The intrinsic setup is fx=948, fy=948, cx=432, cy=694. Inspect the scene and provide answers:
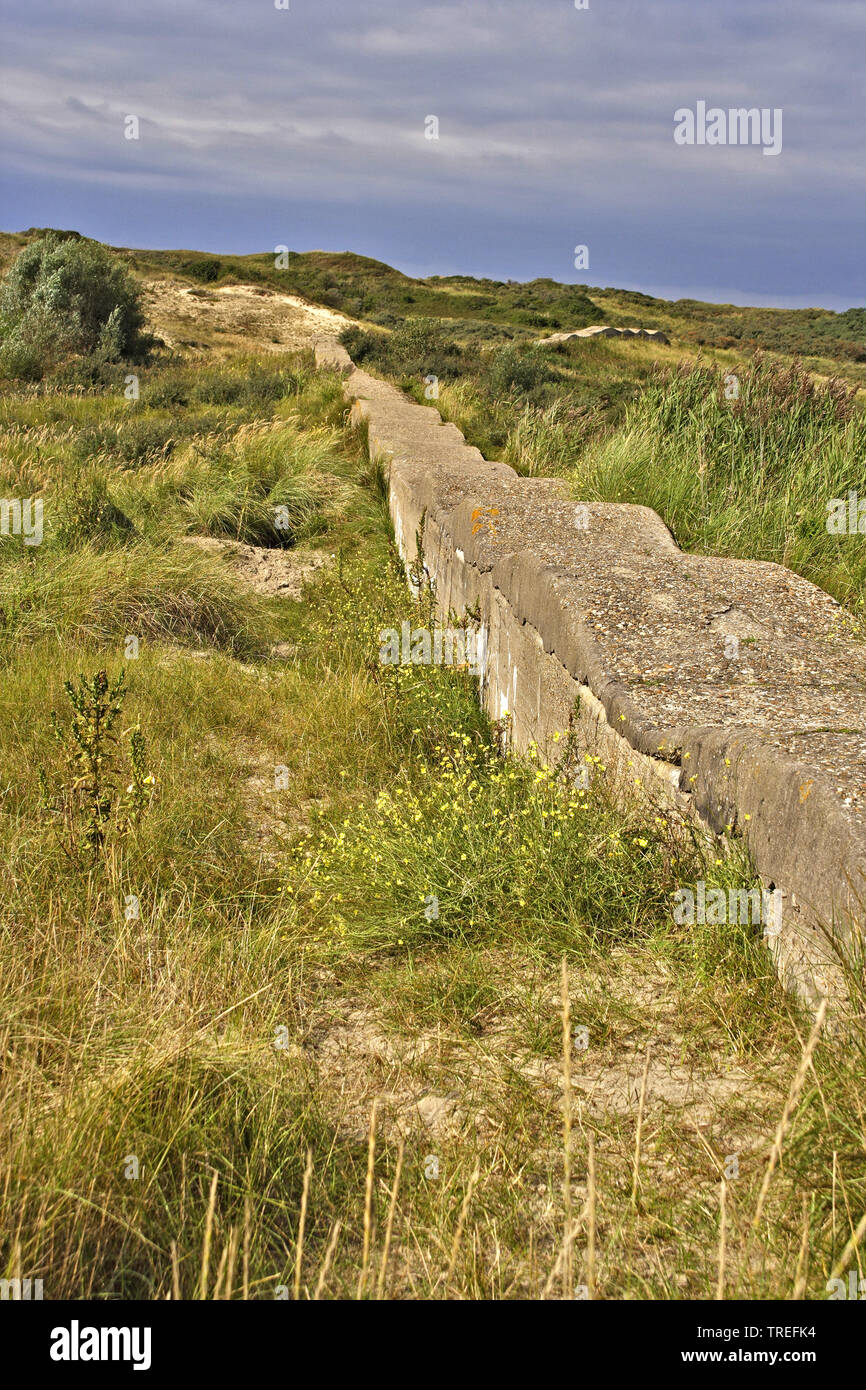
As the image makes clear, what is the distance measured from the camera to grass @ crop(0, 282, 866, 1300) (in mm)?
1628

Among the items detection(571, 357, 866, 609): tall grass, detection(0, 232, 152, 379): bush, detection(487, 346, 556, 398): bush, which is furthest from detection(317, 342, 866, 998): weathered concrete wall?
detection(0, 232, 152, 379): bush

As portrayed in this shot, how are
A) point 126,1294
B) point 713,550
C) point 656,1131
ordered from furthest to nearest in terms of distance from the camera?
1. point 713,550
2. point 656,1131
3. point 126,1294

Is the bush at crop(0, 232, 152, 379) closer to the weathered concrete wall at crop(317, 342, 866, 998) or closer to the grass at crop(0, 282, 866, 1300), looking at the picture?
the weathered concrete wall at crop(317, 342, 866, 998)

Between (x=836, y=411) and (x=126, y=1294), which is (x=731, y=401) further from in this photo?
(x=126, y=1294)

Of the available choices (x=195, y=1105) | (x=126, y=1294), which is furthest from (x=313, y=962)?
(x=126, y=1294)

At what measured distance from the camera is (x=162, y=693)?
4504 millimetres

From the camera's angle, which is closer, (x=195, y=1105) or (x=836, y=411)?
(x=195, y=1105)

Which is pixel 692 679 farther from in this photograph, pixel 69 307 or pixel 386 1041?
pixel 69 307

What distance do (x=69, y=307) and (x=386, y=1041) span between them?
20.7m

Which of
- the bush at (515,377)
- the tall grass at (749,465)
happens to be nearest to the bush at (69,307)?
the bush at (515,377)

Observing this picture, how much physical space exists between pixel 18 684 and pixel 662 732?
3.15m

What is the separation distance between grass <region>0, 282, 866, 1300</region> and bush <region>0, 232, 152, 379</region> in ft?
54.2

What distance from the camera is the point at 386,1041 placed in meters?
2.28

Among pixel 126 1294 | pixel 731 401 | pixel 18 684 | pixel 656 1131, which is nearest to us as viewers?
pixel 126 1294
